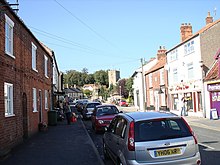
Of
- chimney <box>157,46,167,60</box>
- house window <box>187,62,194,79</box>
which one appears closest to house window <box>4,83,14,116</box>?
house window <box>187,62,194,79</box>

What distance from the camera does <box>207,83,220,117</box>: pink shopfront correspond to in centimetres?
2372

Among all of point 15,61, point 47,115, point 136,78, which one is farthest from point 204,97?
point 136,78

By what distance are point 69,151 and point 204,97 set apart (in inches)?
705

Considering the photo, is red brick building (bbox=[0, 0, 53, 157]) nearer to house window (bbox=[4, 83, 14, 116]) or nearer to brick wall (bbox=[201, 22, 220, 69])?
house window (bbox=[4, 83, 14, 116])

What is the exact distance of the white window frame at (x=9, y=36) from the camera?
11055 mm

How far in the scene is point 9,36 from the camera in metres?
11.6

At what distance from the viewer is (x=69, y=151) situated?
1040cm

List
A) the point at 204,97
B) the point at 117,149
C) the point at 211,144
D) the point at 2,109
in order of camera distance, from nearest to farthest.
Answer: the point at 117,149, the point at 2,109, the point at 211,144, the point at 204,97

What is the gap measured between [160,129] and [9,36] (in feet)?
26.4

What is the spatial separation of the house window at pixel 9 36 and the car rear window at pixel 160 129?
6.95 meters

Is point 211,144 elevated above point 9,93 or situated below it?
below

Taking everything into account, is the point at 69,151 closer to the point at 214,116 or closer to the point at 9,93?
the point at 9,93

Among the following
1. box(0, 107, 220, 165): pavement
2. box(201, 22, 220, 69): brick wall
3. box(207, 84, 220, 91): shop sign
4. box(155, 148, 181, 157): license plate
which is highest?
box(201, 22, 220, 69): brick wall

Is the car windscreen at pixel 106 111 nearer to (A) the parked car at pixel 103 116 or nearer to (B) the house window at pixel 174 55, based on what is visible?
(A) the parked car at pixel 103 116
